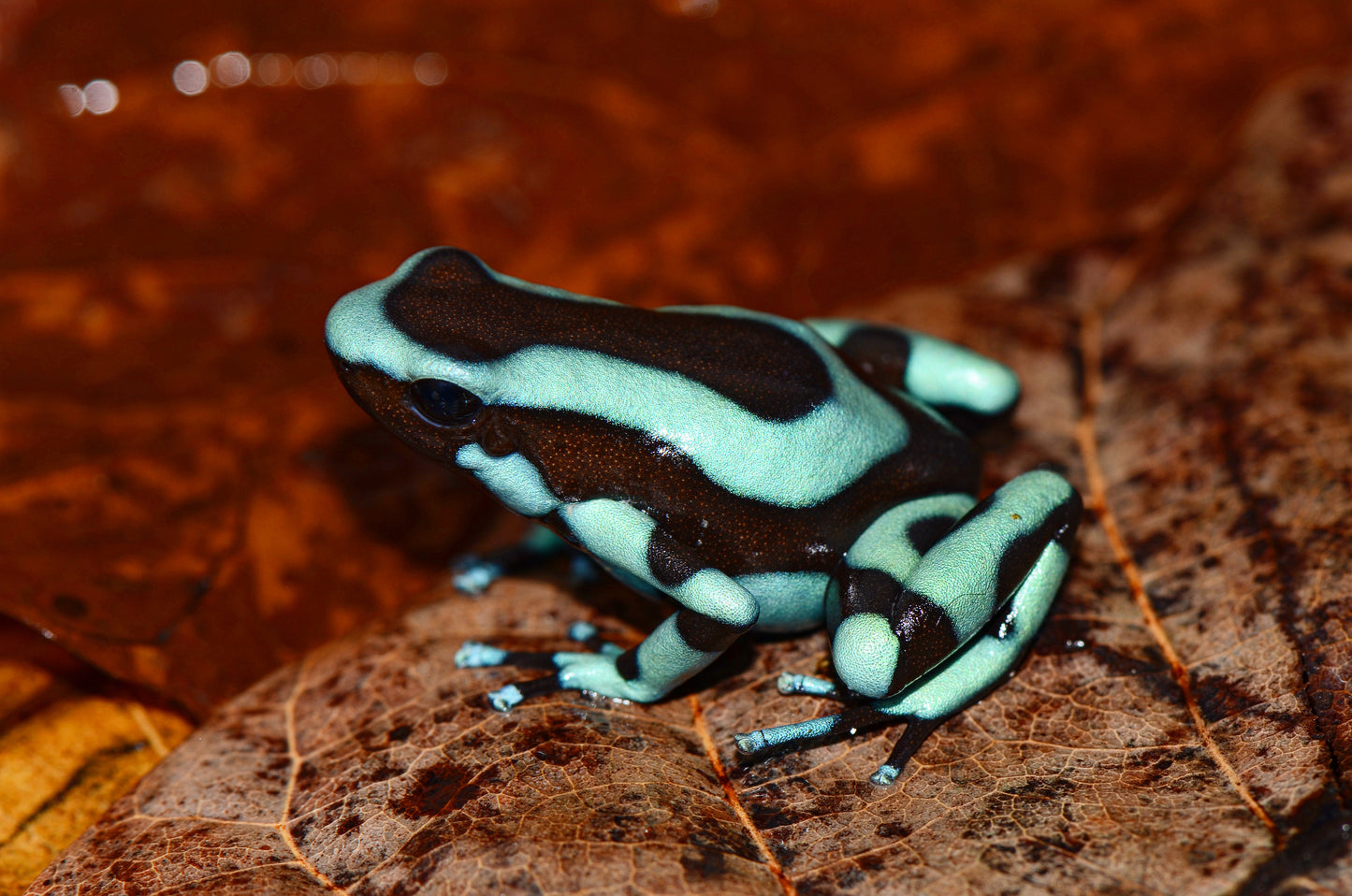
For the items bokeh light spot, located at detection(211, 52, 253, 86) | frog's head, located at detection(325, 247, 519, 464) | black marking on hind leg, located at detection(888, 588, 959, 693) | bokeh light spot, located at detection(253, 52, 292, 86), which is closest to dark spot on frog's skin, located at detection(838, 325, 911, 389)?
black marking on hind leg, located at detection(888, 588, 959, 693)

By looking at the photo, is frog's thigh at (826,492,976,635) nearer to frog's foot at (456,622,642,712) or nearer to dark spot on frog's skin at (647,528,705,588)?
dark spot on frog's skin at (647,528,705,588)

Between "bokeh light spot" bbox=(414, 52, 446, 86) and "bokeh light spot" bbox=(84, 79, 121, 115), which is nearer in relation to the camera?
"bokeh light spot" bbox=(84, 79, 121, 115)

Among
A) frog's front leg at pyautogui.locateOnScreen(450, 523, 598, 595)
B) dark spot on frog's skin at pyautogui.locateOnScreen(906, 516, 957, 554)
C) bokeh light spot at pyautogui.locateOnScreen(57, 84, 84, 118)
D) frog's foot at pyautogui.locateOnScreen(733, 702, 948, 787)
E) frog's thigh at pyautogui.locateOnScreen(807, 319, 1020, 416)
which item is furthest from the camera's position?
bokeh light spot at pyautogui.locateOnScreen(57, 84, 84, 118)

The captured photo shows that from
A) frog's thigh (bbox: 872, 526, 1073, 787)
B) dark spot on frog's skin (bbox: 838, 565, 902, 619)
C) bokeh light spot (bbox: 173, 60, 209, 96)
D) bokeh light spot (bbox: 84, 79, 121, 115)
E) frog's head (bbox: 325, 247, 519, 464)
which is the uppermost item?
bokeh light spot (bbox: 173, 60, 209, 96)

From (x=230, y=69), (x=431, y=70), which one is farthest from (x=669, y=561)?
(x=230, y=69)

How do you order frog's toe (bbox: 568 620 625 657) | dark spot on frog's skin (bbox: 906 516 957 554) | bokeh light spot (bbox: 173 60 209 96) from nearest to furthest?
dark spot on frog's skin (bbox: 906 516 957 554), frog's toe (bbox: 568 620 625 657), bokeh light spot (bbox: 173 60 209 96)

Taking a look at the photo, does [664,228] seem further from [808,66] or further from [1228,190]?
[1228,190]

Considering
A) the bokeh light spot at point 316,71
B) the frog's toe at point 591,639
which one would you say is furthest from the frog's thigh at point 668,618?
the bokeh light spot at point 316,71
